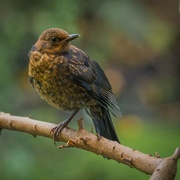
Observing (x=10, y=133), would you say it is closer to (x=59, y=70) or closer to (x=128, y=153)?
(x=59, y=70)

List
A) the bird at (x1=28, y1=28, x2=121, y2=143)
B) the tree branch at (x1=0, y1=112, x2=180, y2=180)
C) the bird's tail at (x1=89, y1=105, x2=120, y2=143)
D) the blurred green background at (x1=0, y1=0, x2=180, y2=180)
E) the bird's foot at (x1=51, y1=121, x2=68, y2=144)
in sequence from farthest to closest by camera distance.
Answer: the blurred green background at (x1=0, y1=0, x2=180, y2=180) < the bird's tail at (x1=89, y1=105, x2=120, y2=143) < the bird at (x1=28, y1=28, x2=121, y2=143) < the bird's foot at (x1=51, y1=121, x2=68, y2=144) < the tree branch at (x1=0, y1=112, x2=180, y2=180)

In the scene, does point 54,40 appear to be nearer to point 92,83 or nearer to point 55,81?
point 55,81

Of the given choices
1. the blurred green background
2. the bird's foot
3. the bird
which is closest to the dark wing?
the bird

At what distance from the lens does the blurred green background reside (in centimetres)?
480

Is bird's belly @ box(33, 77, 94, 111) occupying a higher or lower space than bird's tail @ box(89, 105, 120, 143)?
higher

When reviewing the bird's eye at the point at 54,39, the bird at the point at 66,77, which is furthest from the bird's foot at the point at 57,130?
the bird's eye at the point at 54,39

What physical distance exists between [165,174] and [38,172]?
3.16 meters

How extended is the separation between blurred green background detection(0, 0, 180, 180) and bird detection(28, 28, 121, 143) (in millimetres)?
1590

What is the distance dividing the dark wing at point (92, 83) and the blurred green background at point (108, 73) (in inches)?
64.4

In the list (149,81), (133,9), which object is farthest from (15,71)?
(149,81)

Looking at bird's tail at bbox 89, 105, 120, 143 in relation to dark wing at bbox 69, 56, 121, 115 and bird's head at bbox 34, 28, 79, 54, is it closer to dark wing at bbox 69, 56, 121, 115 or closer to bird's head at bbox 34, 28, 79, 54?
dark wing at bbox 69, 56, 121, 115

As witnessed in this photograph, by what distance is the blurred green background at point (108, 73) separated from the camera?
189 inches

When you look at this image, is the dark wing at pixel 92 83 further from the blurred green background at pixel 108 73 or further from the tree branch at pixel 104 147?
the blurred green background at pixel 108 73

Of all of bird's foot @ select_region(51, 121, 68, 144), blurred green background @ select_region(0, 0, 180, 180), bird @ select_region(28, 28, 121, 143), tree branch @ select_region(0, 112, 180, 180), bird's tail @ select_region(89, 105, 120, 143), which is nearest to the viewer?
tree branch @ select_region(0, 112, 180, 180)
